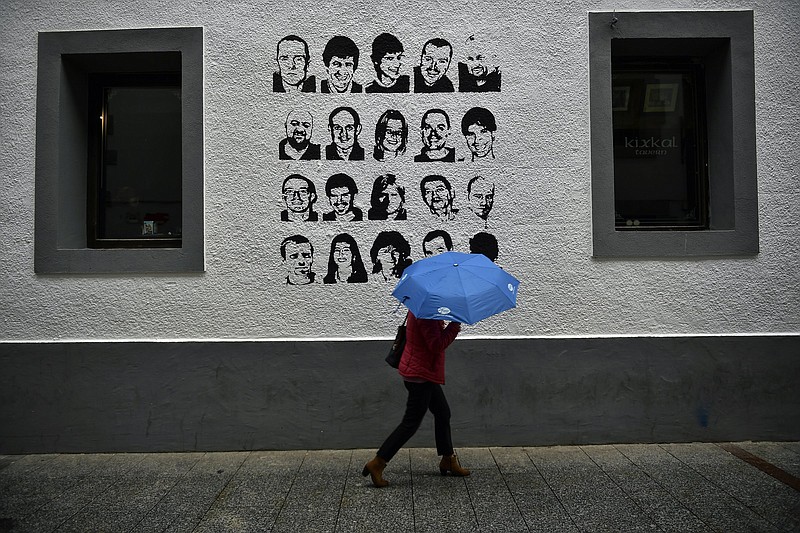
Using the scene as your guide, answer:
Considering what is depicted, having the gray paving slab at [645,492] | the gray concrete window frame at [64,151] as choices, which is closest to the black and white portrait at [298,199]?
the gray concrete window frame at [64,151]

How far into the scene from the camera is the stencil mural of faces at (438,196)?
21.5ft

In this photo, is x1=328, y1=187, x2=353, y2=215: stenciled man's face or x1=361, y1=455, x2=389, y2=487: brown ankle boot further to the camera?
x1=328, y1=187, x2=353, y2=215: stenciled man's face

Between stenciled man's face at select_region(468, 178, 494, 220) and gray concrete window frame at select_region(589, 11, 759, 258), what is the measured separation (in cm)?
101

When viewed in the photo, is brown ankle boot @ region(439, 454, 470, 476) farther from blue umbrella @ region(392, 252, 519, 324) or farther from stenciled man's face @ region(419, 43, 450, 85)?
stenciled man's face @ region(419, 43, 450, 85)

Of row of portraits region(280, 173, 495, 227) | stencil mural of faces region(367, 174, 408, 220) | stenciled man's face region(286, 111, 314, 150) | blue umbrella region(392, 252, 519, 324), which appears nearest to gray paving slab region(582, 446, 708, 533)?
blue umbrella region(392, 252, 519, 324)

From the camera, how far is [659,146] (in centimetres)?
706

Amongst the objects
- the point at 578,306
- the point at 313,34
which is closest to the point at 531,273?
the point at 578,306

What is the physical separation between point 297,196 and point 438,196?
53.8 inches

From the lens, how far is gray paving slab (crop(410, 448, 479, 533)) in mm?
4668

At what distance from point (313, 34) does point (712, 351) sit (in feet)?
16.2

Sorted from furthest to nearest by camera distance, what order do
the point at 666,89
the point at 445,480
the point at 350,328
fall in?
the point at 666,89 → the point at 350,328 → the point at 445,480

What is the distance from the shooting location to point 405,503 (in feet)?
16.6

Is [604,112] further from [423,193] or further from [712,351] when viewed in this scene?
[712,351]

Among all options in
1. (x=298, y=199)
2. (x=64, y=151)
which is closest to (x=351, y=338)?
(x=298, y=199)
